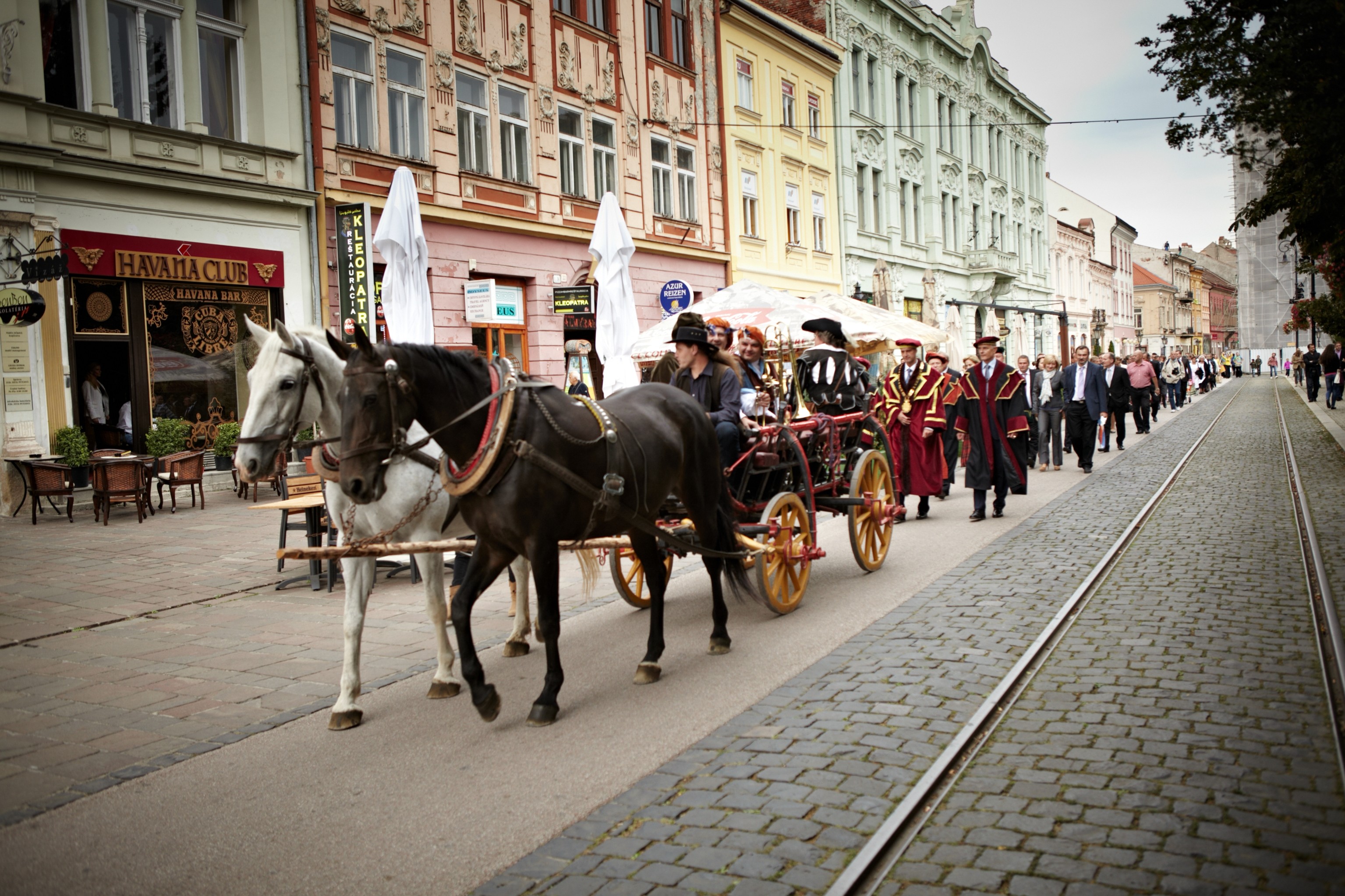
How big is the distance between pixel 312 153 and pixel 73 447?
6.08 m

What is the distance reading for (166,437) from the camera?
1456 cm

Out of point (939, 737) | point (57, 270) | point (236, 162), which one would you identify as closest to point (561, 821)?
point (939, 737)

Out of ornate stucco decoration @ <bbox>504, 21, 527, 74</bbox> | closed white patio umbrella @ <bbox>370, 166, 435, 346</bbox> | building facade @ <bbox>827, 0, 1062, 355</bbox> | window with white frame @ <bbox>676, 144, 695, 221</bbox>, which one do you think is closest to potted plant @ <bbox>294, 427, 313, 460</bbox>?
closed white patio umbrella @ <bbox>370, 166, 435, 346</bbox>

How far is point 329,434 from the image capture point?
17.8 feet

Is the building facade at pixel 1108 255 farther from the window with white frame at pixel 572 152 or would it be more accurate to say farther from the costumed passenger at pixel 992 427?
the costumed passenger at pixel 992 427

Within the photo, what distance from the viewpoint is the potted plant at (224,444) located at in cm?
1544

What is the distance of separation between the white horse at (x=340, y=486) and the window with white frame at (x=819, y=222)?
27.0 m

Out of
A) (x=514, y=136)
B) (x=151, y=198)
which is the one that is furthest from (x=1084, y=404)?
(x=151, y=198)

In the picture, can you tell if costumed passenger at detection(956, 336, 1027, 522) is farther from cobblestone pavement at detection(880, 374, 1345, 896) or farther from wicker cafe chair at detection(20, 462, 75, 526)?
wicker cafe chair at detection(20, 462, 75, 526)

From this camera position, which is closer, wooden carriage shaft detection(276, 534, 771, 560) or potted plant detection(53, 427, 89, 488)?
wooden carriage shaft detection(276, 534, 771, 560)

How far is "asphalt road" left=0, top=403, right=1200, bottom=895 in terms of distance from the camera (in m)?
3.54

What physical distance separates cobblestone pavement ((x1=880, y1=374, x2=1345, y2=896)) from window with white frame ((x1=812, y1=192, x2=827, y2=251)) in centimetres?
2548

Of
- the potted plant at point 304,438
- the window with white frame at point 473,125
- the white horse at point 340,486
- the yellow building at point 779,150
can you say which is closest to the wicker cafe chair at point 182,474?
the potted plant at point 304,438

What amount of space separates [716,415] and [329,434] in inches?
109
